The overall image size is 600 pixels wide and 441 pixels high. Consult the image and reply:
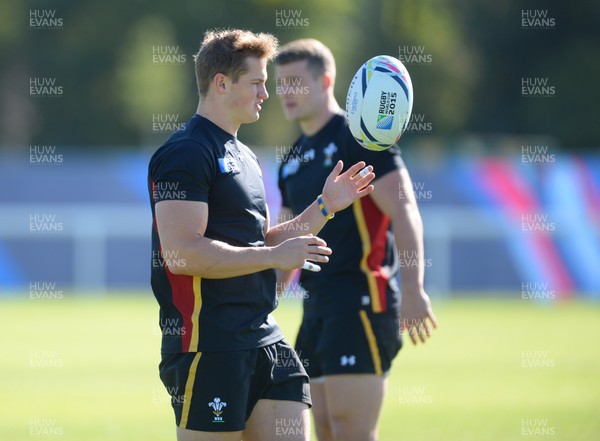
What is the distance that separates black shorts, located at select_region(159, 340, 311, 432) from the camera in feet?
15.9

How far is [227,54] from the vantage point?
16.4ft

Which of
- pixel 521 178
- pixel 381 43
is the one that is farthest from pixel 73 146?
pixel 521 178

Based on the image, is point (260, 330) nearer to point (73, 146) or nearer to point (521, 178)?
point (521, 178)

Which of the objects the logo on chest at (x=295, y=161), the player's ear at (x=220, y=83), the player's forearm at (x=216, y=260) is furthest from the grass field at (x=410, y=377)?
the player's ear at (x=220, y=83)

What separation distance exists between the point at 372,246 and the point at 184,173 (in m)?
2.05

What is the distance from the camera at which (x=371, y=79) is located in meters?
5.91

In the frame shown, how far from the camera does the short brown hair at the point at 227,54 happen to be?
16.4ft

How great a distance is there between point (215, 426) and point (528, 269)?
18.0m

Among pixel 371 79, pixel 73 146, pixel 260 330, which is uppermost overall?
pixel 73 146

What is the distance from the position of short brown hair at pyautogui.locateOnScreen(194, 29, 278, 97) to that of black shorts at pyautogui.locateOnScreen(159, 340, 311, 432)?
137 centimetres

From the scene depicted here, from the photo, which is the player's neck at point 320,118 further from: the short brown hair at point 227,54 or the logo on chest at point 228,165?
the logo on chest at point 228,165

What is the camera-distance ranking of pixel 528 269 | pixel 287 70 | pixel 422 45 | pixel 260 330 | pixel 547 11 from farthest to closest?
pixel 547 11 < pixel 422 45 < pixel 528 269 < pixel 287 70 < pixel 260 330

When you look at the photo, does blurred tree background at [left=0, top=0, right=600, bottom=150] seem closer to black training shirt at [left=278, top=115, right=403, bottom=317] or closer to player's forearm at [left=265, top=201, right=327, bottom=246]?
black training shirt at [left=278, top=115, right=403, bottom=317]

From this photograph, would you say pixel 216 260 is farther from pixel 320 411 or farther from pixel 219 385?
pixel 320 411
